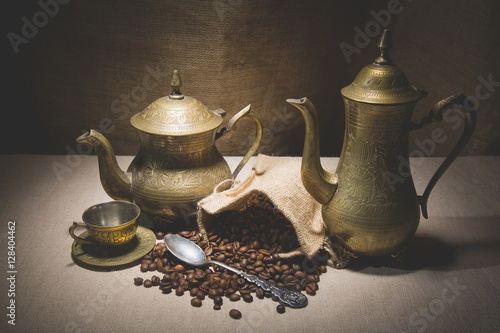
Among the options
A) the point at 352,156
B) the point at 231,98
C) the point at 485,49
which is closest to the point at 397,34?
the point at 485,49

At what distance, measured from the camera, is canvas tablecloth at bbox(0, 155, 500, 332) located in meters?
1.07

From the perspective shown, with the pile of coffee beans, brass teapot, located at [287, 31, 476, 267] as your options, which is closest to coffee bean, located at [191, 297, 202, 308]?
the pile of coffee beans

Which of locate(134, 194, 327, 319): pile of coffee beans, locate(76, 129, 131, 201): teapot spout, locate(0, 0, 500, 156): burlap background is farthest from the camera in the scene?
locate(0, 0, 500, 156): burlap background

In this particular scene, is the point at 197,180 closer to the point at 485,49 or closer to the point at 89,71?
the point at 89,71

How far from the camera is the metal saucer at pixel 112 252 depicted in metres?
1.24

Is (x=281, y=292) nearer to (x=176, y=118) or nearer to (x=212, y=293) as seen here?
(x=212, y=293)

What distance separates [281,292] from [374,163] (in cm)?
41

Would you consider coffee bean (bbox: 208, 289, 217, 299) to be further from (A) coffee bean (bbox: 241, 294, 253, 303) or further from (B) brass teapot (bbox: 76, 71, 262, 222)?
(B) brass teapot (bbox: 76, 71, 262, 222)

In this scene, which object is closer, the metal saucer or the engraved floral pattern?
the engraved floral pattern

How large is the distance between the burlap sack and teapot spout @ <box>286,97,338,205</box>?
99 mm

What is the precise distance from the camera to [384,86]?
3.53 ft

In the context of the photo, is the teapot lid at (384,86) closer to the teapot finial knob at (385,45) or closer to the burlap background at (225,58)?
the teapot finial knob at (385,45)

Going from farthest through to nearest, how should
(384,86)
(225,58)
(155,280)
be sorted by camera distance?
(225,58)
(155,280)
(384,86)

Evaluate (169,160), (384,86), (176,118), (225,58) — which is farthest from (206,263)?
(225,58)
